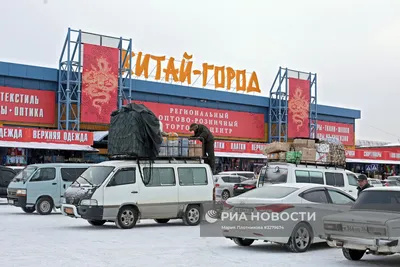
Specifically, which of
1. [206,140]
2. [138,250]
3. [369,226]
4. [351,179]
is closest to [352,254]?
[369,226]

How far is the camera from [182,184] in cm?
1761

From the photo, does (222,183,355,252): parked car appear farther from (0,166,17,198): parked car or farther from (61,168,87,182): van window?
(0,166,17,198): parked car

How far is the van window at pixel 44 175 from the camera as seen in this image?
21.0m

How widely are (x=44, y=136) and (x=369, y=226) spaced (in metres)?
28.3

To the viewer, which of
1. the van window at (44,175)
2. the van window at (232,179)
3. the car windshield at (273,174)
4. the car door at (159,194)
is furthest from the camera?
the van window at (232,179)

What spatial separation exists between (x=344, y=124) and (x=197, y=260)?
54.4m

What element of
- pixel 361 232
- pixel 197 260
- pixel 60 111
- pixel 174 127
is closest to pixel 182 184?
pixel 197 260

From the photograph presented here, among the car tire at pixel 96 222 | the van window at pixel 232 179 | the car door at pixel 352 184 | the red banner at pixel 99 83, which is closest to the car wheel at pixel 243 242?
the car tire at pixel 96 222

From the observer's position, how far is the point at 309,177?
1934 centimetres

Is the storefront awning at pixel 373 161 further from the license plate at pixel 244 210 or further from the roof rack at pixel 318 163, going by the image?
the license plate at pixel 244 210

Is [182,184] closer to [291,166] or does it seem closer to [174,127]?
[291,166]

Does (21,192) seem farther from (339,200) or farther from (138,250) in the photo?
(339,200)

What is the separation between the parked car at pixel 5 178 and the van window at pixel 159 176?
10.8m

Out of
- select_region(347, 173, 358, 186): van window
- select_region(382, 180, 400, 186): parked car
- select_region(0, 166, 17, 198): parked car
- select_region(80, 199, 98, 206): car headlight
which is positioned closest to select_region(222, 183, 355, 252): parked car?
select_region(80, 199, 98, 206): car headlight
